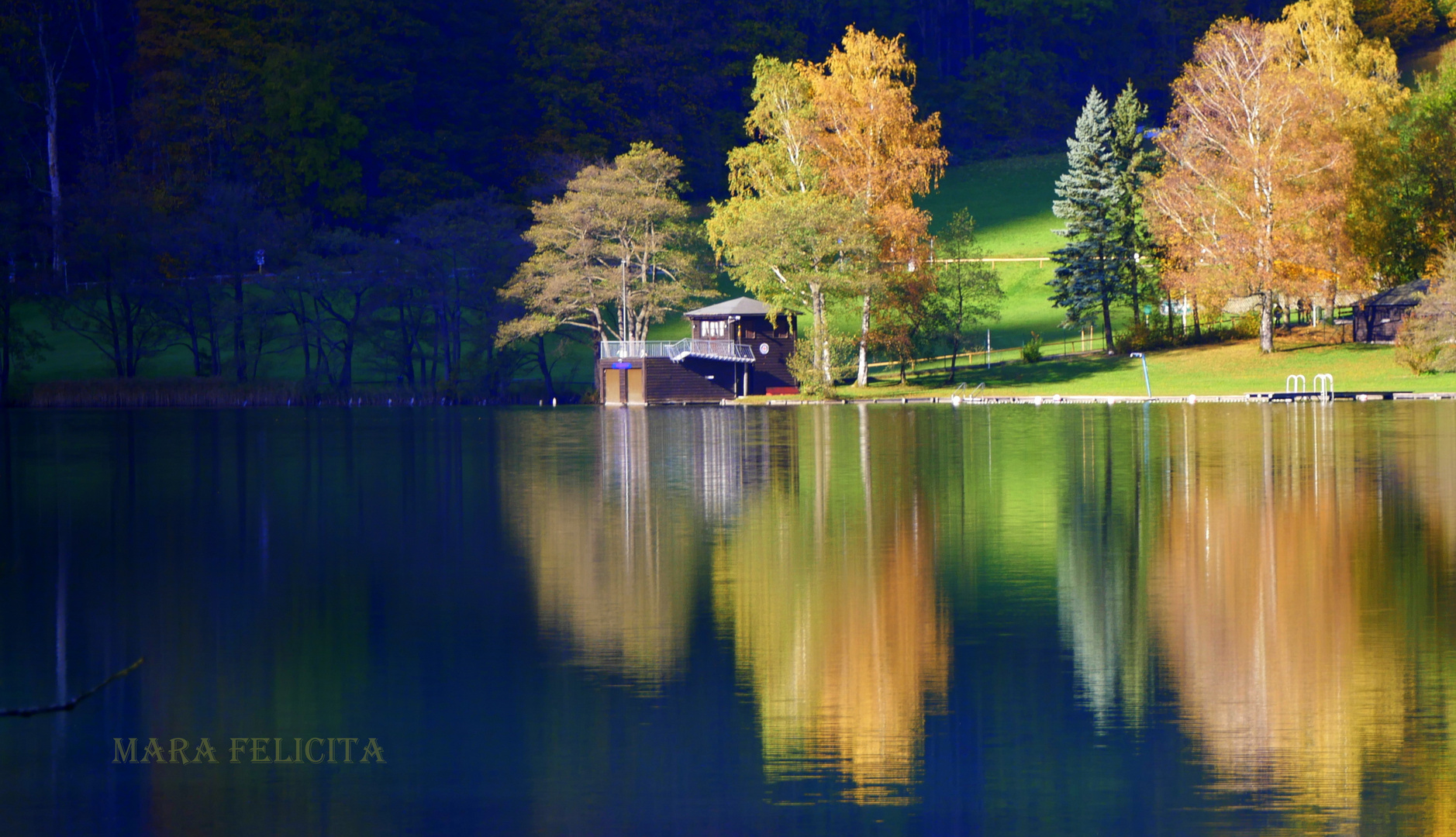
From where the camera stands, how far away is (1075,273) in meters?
66.4

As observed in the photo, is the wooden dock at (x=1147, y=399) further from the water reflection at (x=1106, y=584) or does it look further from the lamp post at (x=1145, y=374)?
the water reflection at (x=1106, y=584)

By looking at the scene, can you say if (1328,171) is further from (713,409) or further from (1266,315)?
(713,409)

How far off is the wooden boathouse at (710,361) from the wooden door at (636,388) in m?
0.03

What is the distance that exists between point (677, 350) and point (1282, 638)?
53.5m

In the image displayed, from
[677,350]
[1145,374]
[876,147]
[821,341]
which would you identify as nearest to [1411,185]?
[1145,374]

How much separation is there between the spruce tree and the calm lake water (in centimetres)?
4124

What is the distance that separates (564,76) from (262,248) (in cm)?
3231

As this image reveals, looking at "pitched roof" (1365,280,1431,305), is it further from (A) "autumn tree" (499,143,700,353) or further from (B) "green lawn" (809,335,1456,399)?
(A) "autumn tree" (499,143,700,353)

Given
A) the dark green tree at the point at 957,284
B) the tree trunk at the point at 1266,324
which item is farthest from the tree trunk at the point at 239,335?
the tree trunk at the point at 1266,324

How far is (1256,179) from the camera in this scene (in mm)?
61938

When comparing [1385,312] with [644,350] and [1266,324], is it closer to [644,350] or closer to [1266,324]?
[1266,324]

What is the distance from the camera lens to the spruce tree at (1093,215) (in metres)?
65.7

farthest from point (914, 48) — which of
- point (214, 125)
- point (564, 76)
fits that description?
point (214, 125)

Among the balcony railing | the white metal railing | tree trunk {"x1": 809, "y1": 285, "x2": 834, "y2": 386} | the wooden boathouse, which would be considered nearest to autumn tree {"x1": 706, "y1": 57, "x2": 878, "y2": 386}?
tree trunk {"x1": 809, "y1": 285, "x2": 834, "y2": 386}
